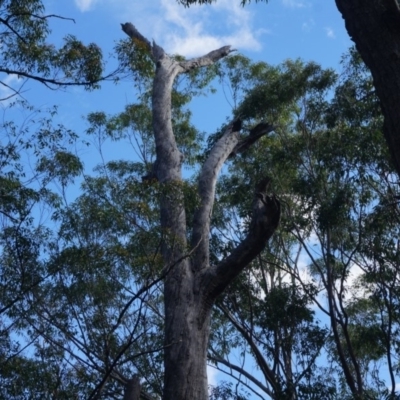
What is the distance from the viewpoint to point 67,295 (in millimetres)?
9836

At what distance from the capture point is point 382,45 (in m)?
4.55

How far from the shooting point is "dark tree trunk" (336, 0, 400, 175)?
422 centimetres

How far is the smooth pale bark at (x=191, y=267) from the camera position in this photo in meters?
8.03

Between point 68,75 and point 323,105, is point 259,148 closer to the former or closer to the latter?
point 323,105

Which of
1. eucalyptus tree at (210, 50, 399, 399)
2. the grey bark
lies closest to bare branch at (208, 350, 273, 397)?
eucalyptus tree at (210, 50, 399, 399)

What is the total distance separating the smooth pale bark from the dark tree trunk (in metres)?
3.01

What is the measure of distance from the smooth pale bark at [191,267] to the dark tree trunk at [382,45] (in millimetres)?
3007

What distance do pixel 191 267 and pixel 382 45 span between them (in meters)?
5.07

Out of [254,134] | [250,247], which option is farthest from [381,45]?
[254,134]

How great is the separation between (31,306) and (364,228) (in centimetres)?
516

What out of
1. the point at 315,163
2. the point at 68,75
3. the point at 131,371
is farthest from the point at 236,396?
the point at 68,75

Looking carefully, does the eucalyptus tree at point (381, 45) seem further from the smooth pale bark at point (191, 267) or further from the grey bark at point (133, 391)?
the smooth pale bark at point (191, 267)

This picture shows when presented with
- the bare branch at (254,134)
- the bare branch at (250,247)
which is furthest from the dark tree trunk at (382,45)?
the bare branch at (254,134)

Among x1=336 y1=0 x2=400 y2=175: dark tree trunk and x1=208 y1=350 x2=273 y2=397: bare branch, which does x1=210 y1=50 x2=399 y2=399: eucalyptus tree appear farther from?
x1=336 y1=0 x2=400 y2=175: dark tree trunk
